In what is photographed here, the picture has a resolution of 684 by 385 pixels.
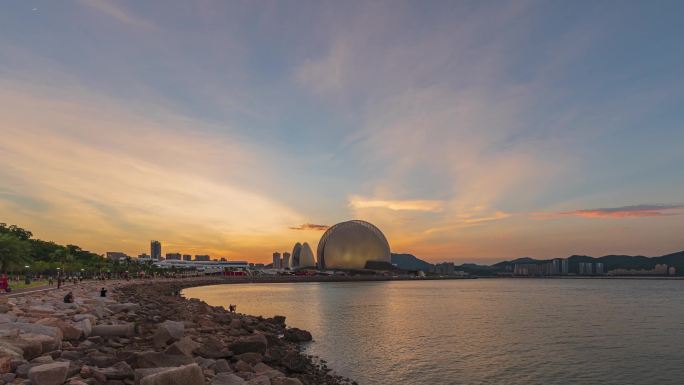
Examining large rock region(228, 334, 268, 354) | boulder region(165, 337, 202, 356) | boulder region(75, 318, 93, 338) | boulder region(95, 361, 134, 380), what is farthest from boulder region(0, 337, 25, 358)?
large rock region(228, 334, 268, 354)

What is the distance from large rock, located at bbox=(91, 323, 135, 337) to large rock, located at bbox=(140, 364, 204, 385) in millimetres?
9423

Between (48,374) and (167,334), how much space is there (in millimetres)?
8113

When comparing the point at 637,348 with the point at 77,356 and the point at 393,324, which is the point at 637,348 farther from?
the point at 77,356

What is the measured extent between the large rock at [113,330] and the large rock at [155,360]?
605 cm

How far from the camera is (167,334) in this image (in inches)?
733

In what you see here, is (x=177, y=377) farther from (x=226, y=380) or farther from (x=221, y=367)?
(x=221, y=367)

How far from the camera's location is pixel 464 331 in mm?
37812

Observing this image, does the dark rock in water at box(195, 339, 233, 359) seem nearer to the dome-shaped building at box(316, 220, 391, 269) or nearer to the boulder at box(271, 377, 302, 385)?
the boulder at box(271, 377, 302, 385)

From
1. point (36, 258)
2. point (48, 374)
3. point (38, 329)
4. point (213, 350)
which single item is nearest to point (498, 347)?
point (213, 350)

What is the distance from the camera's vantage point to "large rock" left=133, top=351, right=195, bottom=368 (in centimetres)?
1341

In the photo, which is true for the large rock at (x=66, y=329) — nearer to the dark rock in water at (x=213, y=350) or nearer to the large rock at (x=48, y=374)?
the dark rock in water at (x=213, y=350)

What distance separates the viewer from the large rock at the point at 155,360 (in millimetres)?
13414

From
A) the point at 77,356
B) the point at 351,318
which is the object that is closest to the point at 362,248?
the point at 351,318

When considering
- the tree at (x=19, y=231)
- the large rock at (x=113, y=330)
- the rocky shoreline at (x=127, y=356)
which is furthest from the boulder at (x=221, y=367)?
the tree at (x=19, y=231)
